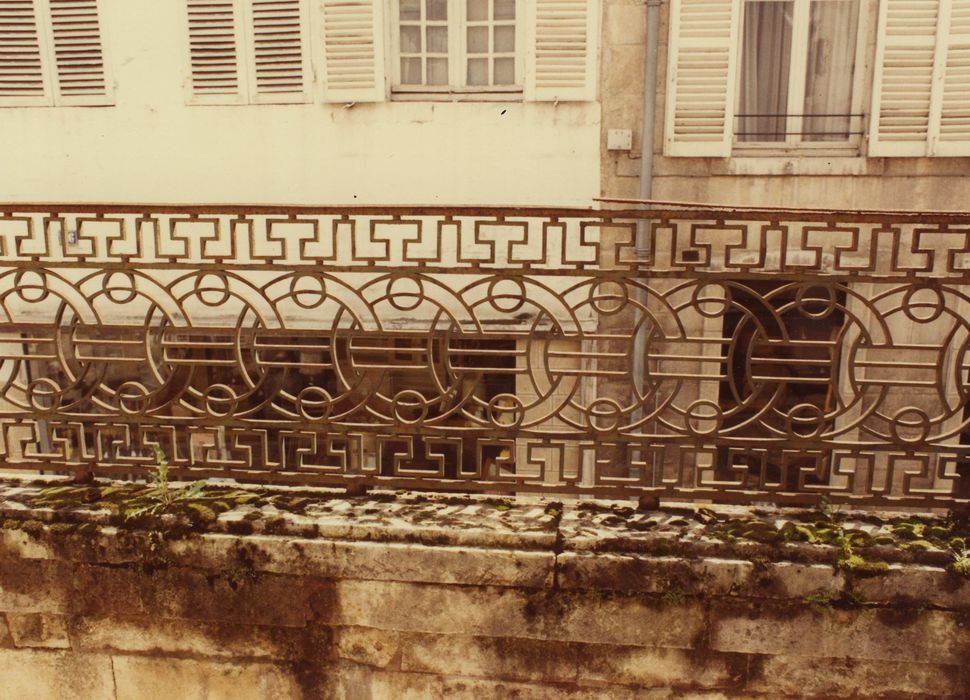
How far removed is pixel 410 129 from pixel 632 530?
4.94 m

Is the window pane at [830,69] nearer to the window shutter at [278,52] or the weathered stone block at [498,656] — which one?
the window shutter at [278,52]

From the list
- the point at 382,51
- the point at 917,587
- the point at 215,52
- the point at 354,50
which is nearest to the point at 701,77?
the point at 382,51

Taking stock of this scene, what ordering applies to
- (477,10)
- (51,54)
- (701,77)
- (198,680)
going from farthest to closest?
(51,54) → (477,10) → (701,77) → (198,680)

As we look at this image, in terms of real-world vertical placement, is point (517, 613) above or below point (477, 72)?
below

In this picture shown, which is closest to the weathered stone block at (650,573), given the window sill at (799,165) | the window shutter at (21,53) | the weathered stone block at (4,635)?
the weathered stone block at (4,635)

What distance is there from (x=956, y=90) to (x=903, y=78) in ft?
1.47

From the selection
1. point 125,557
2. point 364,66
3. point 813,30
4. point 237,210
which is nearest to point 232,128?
point 364,66

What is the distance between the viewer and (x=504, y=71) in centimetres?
653

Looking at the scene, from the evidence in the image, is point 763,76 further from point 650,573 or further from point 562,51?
→ point 650,573

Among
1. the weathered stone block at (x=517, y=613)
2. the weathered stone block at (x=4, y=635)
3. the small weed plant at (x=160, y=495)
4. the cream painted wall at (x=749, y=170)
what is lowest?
the weathered stone block at (x=4, y=635)

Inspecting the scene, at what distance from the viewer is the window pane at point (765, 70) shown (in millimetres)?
6461

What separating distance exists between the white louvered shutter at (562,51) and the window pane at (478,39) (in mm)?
480

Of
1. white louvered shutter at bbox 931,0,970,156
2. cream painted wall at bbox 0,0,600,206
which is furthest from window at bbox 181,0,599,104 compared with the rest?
white louvered shutter at bbox 931,0,970,156

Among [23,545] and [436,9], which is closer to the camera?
[23,545]
